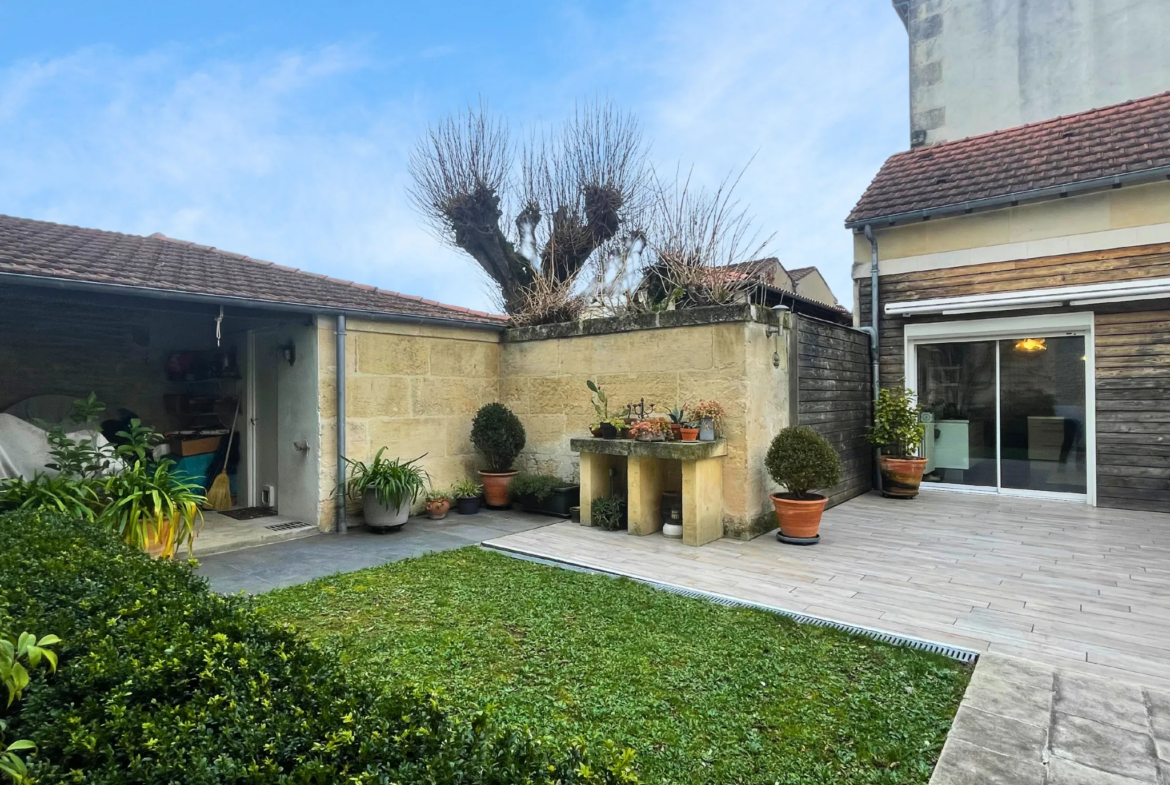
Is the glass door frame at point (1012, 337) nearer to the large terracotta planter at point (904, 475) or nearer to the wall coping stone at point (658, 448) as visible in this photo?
the large terracotta planter at point (904, 475)

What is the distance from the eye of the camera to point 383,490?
6.16 m

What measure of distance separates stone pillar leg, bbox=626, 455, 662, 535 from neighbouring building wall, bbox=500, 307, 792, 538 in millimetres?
745

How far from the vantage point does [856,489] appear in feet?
27.7

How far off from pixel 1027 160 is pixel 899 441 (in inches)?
169

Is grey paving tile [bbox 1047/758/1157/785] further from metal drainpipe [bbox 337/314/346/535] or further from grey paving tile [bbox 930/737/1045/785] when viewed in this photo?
metal drainpipe [bbox 337/314/346/535]

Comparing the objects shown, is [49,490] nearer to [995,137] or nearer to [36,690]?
[36,690]

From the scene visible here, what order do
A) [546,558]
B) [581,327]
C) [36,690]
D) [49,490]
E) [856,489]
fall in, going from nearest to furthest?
[36,690] < [49,490] < [546,558] < [581,327] < [856,489]

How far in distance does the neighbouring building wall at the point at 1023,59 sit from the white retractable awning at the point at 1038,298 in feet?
18.2

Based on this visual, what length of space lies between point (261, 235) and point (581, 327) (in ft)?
26.8

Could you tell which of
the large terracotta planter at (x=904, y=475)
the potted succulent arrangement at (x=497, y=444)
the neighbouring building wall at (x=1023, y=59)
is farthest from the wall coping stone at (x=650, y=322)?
the neighbouring building wall at (x=1023, y=59)

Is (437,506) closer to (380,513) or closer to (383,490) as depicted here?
(380,513)

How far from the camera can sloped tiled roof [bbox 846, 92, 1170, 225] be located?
7.45 meters

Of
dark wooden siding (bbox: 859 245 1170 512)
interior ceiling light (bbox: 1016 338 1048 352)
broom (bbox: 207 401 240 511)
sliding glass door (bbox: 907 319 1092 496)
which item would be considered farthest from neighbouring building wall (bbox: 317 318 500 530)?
dark wooden siding (bbox: 859 245 1170 512)

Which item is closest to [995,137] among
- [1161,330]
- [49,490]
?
[1161,330]
